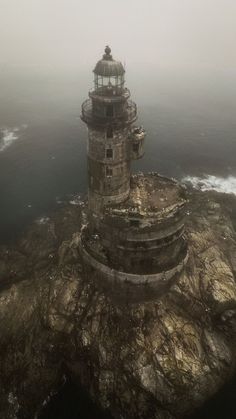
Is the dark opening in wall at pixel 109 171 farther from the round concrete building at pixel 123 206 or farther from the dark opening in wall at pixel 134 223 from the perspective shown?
the dark opening in wall at pixel 134 223

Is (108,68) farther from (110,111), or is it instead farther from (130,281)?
(130,281)

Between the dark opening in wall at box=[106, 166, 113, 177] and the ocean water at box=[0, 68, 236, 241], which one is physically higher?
the dark opening in wall at box=[106, 166, 113, 177]

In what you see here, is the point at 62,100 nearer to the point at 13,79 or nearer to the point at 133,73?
the point at 13,79

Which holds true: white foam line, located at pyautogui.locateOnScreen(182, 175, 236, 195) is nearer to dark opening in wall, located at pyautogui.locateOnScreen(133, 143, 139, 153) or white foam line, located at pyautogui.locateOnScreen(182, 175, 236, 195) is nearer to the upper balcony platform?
dark opening in wall, located at pyautogui.locateOnScreen(133, 143, 139, 153)

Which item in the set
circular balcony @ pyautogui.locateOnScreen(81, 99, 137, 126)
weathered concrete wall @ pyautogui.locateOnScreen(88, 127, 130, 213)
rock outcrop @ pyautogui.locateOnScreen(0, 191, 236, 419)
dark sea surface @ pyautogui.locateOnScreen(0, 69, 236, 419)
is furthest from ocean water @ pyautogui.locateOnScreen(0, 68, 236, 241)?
circular balcony @ pyautogui.locateOnScreen(81, 99, 137, 126)

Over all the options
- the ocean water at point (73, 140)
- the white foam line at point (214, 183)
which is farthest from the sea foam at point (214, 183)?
the ocean water at point (73, 140)

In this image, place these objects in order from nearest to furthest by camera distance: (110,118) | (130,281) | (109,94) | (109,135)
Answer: (109,94)
(110,118)
(109,135)
(130,281)

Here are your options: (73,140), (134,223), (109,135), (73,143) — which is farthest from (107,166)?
(73,140)
